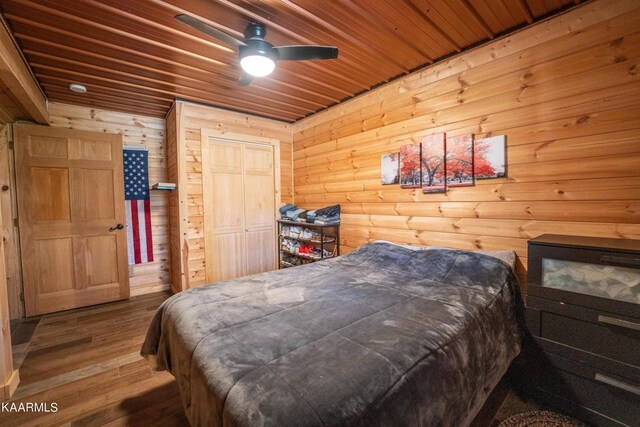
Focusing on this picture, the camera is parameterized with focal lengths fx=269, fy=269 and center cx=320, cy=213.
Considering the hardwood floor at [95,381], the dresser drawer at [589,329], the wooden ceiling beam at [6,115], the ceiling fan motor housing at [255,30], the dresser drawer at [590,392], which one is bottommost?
the hardwood floor at [95,381]

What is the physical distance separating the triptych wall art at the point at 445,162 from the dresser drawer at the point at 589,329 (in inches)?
41.5

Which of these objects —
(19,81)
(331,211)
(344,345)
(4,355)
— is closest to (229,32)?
(19,81)

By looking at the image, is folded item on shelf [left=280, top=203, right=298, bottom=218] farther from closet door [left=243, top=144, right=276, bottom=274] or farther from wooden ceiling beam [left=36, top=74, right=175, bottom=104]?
wooden ceiling beam [left=36, top=74, right=175, bottom=104]

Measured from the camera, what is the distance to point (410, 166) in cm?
278

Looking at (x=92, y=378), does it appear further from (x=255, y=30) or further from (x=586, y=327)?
(x=586, y=327)

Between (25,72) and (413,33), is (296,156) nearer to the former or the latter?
(413,33)

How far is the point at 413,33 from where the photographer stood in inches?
84.0

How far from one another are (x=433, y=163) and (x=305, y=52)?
152 cm

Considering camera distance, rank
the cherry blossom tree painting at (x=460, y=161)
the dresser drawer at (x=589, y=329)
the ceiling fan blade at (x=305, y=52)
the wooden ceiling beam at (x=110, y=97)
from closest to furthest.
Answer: the dresser drawer at (x=589, y=329) → the ceiling fan blade at (x=305, y=52) → the cherry blossom tree painting at (x=460, y=161) → the wooden ceiling beam at (x=110, y=97)

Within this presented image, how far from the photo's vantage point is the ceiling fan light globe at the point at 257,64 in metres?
1.98

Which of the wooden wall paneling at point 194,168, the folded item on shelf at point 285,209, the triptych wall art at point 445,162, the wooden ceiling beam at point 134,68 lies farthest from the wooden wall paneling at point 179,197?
the triptych wall art at point 445,162

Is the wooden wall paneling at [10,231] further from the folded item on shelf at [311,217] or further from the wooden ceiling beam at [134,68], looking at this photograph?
the folded item on shelf at [311,217]

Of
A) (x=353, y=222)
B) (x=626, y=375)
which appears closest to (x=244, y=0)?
(x=353, y=222)

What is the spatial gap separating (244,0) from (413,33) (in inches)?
51.0
